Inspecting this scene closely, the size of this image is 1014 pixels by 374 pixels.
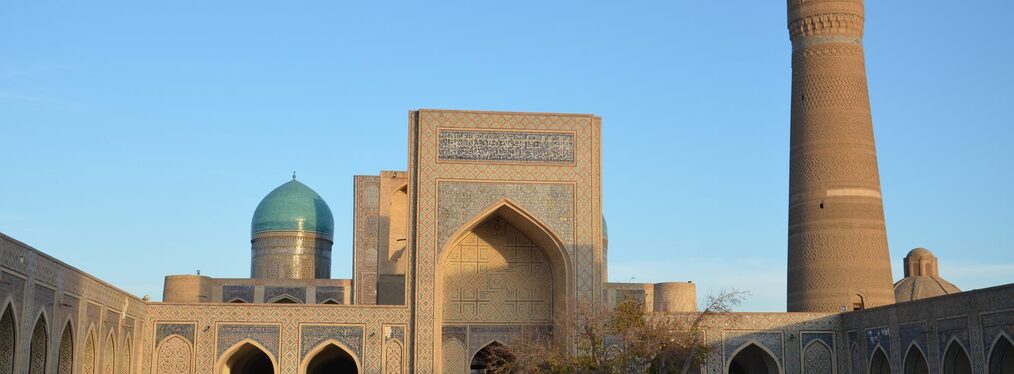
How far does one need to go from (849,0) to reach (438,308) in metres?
8.77

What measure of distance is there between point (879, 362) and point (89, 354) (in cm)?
1059

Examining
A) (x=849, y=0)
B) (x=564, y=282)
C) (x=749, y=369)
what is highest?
(x=849, y=0)

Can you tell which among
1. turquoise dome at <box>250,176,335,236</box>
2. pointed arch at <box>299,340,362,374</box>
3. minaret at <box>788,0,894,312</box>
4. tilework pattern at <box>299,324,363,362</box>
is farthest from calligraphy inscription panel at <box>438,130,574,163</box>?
turquoise dome at <box>250,176,335,236</box>

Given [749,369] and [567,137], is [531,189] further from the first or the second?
[749,369]

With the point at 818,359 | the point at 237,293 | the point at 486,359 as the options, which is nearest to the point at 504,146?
the point at 486,359

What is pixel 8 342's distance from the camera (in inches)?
465

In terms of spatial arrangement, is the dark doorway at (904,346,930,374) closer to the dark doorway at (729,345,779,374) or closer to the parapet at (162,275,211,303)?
the dark doorway at (729,345,779,374)

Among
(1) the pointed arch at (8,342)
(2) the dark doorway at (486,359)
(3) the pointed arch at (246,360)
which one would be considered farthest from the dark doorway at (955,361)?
(1) the pointed arch at (8,342)

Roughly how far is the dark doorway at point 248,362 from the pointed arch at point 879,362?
8.43 m

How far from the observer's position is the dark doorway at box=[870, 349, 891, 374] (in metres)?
17.4

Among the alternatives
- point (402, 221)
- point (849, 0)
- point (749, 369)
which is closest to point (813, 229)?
point (749, 369)

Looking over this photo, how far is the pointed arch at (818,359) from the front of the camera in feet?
60.5

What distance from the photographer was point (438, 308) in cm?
1752

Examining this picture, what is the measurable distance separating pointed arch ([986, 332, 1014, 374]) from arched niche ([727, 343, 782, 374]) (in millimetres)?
4111
